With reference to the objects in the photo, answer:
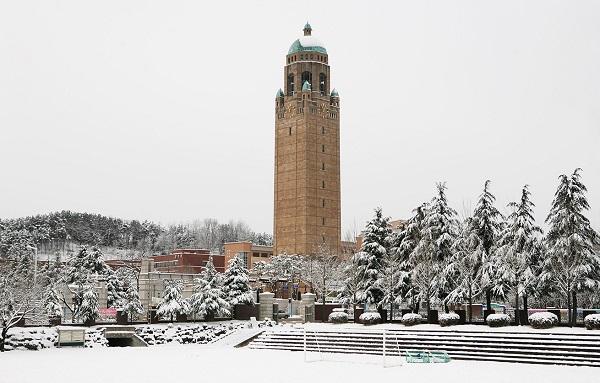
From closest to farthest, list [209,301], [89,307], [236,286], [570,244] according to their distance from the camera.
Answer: [570,244] < [89,307] < [209,301] < [236,286]

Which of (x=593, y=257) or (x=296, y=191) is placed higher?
(x=296, y=191)

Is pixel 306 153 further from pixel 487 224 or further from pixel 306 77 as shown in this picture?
pixel 487 224

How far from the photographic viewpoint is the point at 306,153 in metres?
104

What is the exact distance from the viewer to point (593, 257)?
3250 cm

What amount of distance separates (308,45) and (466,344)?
3300 inches

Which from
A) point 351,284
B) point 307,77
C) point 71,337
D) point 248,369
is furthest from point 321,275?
point 307,77

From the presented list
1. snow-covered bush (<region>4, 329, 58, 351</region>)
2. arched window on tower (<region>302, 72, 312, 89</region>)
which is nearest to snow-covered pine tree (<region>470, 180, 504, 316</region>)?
snow-covered bush (<region>4, 329, 58, 351</region>)

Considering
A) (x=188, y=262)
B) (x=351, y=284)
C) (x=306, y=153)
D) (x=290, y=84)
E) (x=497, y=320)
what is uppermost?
(x=290, y=84)

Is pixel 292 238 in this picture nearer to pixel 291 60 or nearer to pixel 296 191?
pixel 296 191

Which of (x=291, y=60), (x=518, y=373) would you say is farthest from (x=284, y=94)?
(x=518, y=373)

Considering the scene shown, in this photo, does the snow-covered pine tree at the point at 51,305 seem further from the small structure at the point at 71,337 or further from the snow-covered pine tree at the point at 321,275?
the snow-covered pine tree at the point at 321,275

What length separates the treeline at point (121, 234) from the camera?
146 m

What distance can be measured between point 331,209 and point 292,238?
816 centimetres

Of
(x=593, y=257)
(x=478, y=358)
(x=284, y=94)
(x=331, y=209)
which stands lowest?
(x=478, y=358)
